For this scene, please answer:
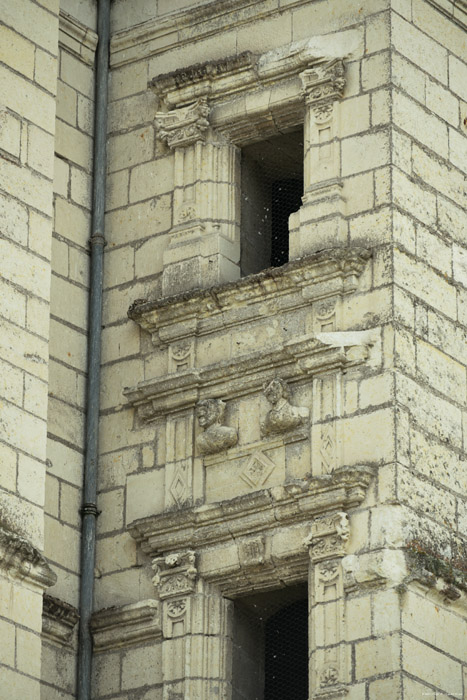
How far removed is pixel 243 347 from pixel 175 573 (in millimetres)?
1719

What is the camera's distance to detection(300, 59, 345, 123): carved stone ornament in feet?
60.5

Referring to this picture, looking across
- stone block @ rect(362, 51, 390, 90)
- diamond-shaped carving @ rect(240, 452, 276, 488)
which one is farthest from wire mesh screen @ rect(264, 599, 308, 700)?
stone block @ rect(362, 51, 390, 90)

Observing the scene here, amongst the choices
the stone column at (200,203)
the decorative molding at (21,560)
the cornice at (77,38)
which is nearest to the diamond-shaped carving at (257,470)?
the stone column at (200,203)

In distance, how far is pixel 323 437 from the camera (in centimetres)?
1736

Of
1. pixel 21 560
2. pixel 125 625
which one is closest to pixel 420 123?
pixel 125 625

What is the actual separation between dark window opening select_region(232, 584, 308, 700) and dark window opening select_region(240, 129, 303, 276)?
103 inches

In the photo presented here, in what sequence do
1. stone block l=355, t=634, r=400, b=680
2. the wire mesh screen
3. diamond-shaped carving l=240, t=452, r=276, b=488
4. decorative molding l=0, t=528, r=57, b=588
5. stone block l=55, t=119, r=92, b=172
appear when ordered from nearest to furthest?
decorative molding l=0, t=528, r=57, b=588
stone block l=355, t=634, r=400, b=680
the wire mesh screen
diamond-shaped carving l=240, t=452, r=276, b=488
stone block l=55, t=119, r=92, b=172

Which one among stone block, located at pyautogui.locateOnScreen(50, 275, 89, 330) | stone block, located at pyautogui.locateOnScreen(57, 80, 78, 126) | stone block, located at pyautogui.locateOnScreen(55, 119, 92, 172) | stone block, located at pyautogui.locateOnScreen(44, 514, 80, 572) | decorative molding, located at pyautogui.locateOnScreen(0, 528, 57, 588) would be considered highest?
stone block, located at pyautogui.locateOnScreen(57, 80, 78, 126)

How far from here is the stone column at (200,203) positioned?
18.6 metres

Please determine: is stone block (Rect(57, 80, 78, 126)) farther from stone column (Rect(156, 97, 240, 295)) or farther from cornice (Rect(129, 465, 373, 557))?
cornice (Rect(129, 465, 373, 557))

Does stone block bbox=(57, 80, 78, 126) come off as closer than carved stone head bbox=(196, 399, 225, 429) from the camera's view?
No

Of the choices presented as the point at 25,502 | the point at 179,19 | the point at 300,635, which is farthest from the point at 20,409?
the point at 179,19

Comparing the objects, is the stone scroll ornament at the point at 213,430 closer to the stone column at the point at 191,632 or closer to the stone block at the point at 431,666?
the stone column at the point at 191,632

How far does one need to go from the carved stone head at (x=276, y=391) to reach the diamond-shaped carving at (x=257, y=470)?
391 millimetres
